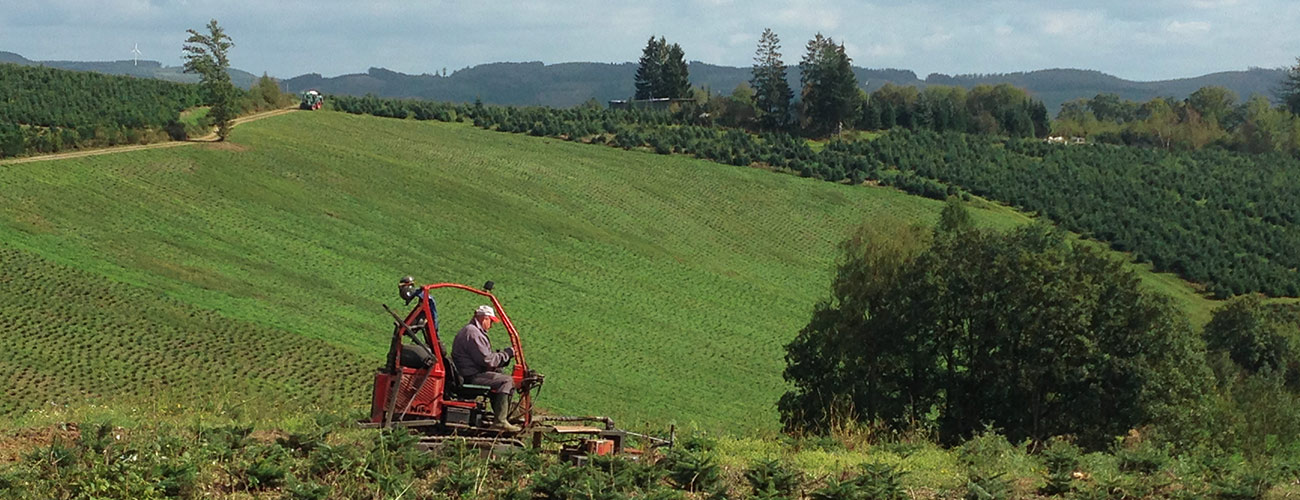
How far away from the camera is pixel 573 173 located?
85.6 m

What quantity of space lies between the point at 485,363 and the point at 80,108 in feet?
236

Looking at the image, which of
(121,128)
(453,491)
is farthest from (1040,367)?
(121,128)

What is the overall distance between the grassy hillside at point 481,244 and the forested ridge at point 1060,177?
8743 millimetres

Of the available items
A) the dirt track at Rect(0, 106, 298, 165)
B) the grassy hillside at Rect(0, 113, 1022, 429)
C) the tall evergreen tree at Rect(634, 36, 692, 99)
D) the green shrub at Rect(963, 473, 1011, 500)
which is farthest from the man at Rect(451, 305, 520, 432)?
the tall evergreen tree at Rect(634, 36, 692, 99)

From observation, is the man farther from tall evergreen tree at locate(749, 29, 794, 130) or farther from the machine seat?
tall evergreen tree at locate(749, 29, 794, 130)

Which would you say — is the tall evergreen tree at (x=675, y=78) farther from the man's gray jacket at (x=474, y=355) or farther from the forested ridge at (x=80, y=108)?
the man's gray jacket at (x=474, y=355)

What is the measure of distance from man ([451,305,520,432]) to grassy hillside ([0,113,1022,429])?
13781 mm

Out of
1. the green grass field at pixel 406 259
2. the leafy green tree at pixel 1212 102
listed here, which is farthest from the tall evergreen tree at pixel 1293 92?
the green grass field at pixel 406 259

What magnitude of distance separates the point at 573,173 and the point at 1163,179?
192 feet

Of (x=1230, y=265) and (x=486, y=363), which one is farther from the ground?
(x=486, y=363)

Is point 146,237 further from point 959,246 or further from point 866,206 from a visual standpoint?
point 866,206

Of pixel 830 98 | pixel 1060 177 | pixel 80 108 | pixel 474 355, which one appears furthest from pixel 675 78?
pixel 474 355

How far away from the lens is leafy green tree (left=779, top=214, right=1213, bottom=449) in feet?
102

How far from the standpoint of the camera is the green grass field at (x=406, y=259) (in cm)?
3866
